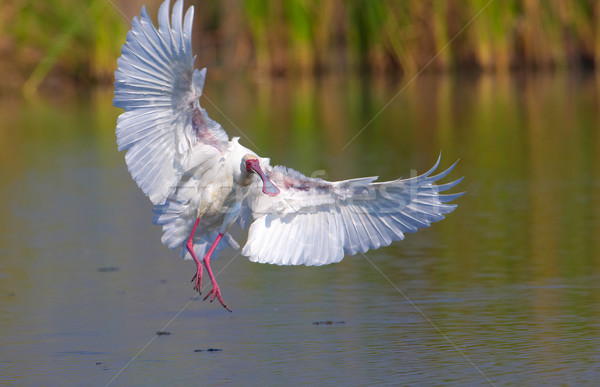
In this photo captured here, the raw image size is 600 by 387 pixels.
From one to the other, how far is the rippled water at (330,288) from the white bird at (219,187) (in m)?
0.56

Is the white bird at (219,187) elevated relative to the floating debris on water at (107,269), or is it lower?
elevated

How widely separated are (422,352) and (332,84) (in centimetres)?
1916

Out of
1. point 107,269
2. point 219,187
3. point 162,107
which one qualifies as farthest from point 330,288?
point 162,107

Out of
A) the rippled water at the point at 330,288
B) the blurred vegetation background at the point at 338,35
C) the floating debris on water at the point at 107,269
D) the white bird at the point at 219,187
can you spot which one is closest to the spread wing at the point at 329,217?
the white bird at the point at 219,187

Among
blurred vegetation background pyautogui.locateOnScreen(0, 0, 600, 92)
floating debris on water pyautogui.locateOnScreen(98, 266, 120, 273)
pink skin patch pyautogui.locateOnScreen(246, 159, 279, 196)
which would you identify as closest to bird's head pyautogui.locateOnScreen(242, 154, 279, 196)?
pink skin patch pyautogui.locateOnScreen(246, 159, 279, 196)

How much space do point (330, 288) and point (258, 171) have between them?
70.0 inches

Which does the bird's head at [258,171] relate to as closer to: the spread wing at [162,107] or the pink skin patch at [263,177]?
the pink skin patch at [263,177]

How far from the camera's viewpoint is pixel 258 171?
6.79 m

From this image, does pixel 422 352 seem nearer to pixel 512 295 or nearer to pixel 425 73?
pixel 512 295

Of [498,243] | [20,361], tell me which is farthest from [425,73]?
[20,361]

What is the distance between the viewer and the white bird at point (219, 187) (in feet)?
21.9

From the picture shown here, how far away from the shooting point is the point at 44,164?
1512 centimetres

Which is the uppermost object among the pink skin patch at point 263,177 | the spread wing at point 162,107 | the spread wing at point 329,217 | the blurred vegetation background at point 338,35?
the blurred vegetation background at point 338,35

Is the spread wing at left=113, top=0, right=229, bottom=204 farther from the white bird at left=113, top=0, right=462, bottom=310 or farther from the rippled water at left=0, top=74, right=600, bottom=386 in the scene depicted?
the rippled water at left=0, top=74, right=600, bottom=386
